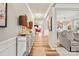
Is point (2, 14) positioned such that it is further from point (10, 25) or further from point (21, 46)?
point (21, 46)

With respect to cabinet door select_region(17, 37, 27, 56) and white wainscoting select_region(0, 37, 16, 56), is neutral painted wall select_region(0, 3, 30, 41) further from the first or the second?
cabinet door select_region(17, 37, 27, 56)

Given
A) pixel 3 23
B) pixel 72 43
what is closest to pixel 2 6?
pixel 3 23

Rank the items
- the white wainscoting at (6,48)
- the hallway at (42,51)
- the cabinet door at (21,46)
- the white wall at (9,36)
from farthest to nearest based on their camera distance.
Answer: the hallway at (42,51) → the cabinet door at (21,46) → the white wall at (9,36) → the white wainscoting at (6,48)

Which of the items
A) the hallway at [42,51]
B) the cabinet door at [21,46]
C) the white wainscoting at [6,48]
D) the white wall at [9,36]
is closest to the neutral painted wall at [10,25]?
the white wall at [9,36]

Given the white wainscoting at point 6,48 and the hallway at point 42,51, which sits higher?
the white wainscoting at point 6,48

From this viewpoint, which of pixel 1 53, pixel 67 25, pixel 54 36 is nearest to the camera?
pixel 1 53

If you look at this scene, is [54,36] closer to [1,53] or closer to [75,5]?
[75,5]

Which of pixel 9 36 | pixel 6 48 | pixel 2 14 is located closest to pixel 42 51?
pixel 9 36

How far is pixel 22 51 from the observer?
18.6ft

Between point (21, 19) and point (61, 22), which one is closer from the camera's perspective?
point (21, 19)

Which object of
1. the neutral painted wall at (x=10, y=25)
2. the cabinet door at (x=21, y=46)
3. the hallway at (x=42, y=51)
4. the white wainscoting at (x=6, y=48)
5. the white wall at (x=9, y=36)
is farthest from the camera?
the hallway at (x=42, y=51)

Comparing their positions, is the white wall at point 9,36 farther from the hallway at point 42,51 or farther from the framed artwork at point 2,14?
the hallway at point 42,51

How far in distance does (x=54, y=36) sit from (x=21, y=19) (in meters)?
3.22

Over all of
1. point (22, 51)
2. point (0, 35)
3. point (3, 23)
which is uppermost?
point (3, 23)
